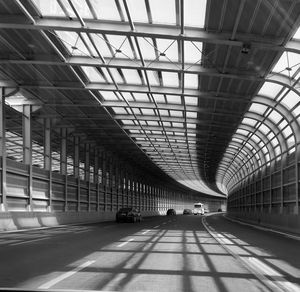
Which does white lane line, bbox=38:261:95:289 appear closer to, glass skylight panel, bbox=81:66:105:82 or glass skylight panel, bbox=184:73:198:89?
glass skylight panel, bbox=81:66:105:82

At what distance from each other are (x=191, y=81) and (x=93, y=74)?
5.02 metres

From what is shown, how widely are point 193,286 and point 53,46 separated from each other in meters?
13.6

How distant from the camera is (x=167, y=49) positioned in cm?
2016

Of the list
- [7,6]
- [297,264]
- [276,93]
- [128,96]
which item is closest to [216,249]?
[297,264]

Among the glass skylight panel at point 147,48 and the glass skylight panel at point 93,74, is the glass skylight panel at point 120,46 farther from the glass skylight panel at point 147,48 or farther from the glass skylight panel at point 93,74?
the glass skylight panel at point 93,74

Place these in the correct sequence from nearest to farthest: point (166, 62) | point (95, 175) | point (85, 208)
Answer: point (166, 62), point (85, 208), point (95, 175)

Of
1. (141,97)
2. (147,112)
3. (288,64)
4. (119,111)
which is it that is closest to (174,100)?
(141,97)

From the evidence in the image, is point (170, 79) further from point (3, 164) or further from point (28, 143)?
point (28, 143)

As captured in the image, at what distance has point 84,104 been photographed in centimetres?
3036

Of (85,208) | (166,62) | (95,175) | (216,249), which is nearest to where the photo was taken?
(216,249)

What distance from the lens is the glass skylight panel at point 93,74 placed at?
2441cm

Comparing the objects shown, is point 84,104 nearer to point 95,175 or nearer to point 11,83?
point 11,83

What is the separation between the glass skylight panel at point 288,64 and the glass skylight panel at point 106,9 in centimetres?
715

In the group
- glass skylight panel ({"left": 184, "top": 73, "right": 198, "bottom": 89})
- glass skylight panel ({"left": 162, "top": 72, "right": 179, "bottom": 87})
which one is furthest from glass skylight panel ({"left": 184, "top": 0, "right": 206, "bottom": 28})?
glass skylight panel ({"left": 184, "top": 73, "right": 198, "bottom": 89})
